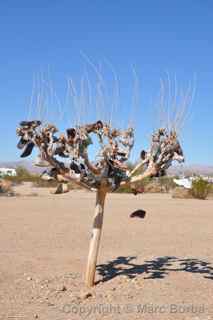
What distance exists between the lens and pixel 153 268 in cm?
879

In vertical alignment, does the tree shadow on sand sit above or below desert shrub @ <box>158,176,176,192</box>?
below

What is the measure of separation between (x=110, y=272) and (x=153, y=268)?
84cm

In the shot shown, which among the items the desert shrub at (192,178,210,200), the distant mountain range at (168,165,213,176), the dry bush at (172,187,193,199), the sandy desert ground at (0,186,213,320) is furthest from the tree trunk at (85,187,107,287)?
the desert shrub at (192,178,210,200)

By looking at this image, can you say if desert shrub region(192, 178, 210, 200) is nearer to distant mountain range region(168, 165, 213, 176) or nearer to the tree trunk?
distant mountain range region(168, 165, 213, 176)

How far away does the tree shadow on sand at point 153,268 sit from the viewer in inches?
325

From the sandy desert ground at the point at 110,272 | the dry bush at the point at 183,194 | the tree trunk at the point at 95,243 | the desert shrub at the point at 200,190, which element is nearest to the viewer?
the sandy desert ground at the point at 110,272

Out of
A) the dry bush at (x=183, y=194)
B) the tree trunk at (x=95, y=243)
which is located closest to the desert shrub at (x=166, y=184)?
the dry bush at (x=183, y=194)

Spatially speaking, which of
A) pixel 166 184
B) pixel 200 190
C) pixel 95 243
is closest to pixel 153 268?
pixel 95 243

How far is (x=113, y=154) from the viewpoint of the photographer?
7.61 metres

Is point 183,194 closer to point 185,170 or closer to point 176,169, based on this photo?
point 185,170

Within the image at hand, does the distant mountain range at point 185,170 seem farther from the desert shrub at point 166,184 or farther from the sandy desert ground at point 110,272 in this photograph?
the sandy desert ground at point 110,272

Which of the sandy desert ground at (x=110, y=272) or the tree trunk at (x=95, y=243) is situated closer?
the sandy desert ground at (x=110, y=272)

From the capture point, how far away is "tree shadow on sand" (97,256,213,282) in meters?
8.25

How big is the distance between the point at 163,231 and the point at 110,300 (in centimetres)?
800
